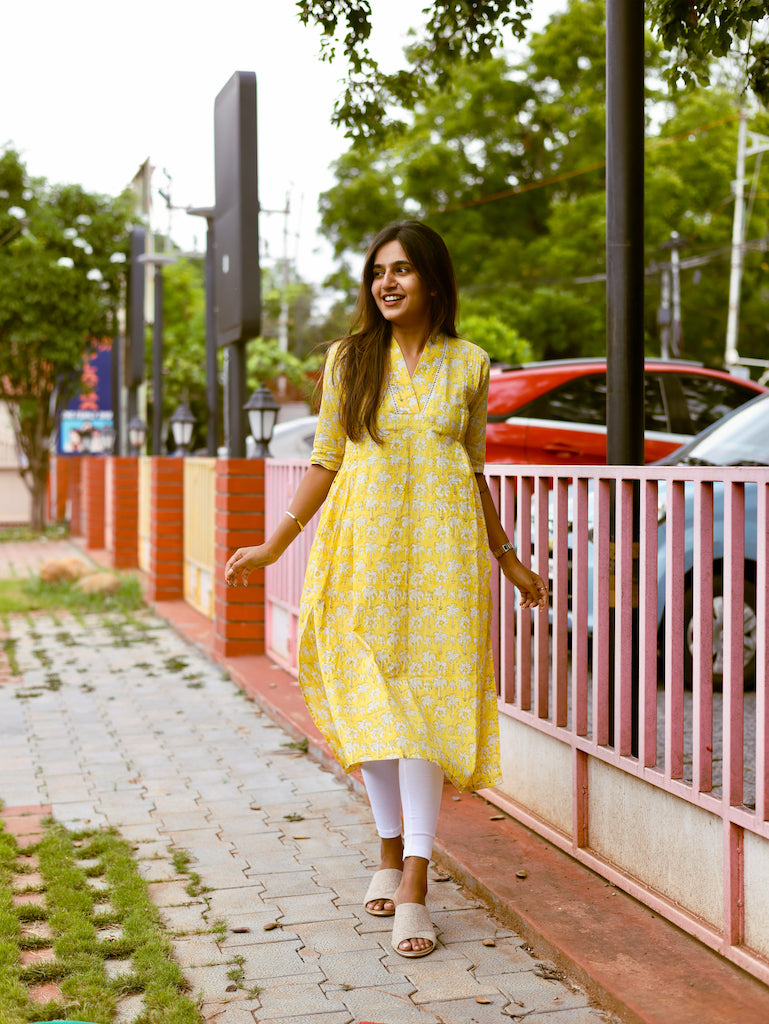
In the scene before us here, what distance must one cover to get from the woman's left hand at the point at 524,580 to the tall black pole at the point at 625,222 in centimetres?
56

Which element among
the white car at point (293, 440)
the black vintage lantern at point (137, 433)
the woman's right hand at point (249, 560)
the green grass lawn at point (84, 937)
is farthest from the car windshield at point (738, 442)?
the black vintage lantern at point (137, 433)

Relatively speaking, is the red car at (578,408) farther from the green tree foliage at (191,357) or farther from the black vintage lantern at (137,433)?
the green tree foliage at (191,357)

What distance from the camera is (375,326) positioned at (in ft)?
11.2

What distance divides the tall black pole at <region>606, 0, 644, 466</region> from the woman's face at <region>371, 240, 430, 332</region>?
807mm

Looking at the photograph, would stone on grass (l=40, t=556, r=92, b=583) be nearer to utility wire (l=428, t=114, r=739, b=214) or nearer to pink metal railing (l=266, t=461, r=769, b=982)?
pink metal railing (l=266, t=461, r=769, b=982)

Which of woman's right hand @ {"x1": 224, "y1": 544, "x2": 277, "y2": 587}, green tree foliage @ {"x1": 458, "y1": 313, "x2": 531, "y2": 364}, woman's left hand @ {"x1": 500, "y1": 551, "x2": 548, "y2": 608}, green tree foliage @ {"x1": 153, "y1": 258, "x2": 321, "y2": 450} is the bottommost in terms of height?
woman's left hand @ {"x1": 500, "y1": 551, "x2": 548, "y2": 608}

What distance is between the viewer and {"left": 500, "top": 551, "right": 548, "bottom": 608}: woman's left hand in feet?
11.5

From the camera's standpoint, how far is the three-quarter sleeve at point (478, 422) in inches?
134

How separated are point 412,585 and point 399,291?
80cm

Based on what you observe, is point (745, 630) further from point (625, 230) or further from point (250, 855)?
point (250, 855)

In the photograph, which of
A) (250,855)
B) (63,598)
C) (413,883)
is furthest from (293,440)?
(413,883)

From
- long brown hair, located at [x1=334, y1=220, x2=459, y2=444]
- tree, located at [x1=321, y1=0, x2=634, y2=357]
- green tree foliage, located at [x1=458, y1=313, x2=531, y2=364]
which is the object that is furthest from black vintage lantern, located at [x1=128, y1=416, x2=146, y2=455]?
long brown hair, located at [x1=334, y1=220, x2=459, y2=444]

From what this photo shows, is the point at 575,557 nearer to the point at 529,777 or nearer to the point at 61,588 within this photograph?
the point at 529,777

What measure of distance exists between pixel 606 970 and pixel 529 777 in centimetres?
129
